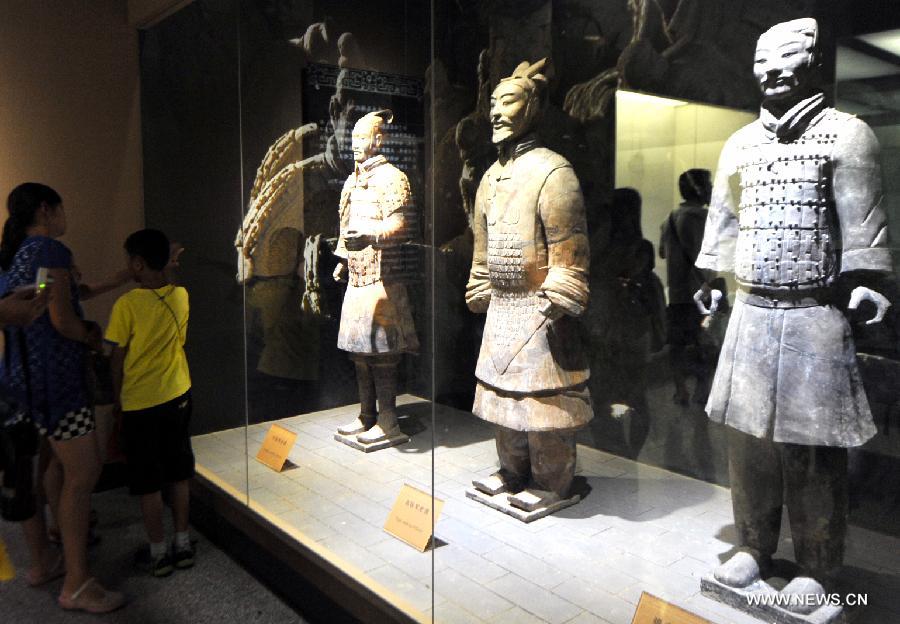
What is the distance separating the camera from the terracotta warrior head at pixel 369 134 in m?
3.03

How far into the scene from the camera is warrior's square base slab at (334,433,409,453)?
10.8 ft

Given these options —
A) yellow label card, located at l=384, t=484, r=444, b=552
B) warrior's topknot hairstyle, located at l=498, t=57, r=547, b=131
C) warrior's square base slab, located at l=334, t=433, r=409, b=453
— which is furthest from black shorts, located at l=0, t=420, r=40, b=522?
warrior's topknot hairstyle, located at l=498, t=57, r=547, b=131

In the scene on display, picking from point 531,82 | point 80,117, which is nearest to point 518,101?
point 531,82

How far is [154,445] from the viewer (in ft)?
10.1

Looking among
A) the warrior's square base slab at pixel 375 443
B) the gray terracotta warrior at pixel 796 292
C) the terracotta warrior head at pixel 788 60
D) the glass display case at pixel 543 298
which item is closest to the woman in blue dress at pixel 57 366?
the glass display case at pixel 543 298

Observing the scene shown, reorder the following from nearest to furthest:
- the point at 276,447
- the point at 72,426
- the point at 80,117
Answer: the point at 72,426 → the point at 276,447 → the point at 80,117

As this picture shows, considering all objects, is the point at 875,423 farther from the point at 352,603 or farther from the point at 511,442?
the point at 352,603

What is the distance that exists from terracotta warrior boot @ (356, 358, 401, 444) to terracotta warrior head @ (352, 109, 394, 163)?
3.02 ft

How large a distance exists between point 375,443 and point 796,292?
199 centimetres

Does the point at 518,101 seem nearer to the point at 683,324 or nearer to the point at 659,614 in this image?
the point at 683,324

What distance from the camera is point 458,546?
8.47 feet

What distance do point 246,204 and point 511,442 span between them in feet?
6.16

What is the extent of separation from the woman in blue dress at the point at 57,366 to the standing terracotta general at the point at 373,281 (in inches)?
44.1

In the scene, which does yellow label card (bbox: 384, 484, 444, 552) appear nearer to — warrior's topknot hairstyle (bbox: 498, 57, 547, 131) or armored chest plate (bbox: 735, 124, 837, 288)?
armored chest plate (bbox: 735, 124, 837, 288)
